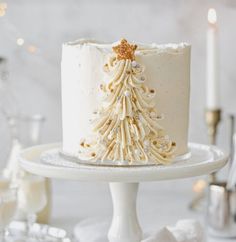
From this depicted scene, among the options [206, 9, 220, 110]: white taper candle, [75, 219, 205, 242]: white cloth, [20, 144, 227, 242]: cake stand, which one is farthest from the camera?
[206, 9, 220, 110]: white taper candle

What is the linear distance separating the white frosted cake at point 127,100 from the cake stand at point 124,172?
0.03 metres

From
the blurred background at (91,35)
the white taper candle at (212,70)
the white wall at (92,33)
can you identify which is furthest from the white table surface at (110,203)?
the white taper candle at (212,70)

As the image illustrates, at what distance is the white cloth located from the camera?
132 centimetres

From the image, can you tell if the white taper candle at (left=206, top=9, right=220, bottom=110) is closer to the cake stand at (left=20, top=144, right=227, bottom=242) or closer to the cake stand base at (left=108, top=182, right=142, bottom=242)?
the cake stand at (left=20, top=144, right=227, bottom=242)

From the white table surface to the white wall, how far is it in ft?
0.50

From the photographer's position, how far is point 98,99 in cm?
124

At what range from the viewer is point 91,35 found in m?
2.15

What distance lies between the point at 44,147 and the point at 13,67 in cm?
81

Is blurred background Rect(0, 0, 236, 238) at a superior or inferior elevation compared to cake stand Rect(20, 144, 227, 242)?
superior

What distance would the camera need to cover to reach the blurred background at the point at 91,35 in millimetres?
2072

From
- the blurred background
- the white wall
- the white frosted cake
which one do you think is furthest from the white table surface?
the white frosted cake

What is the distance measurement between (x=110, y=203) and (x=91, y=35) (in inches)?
18.7

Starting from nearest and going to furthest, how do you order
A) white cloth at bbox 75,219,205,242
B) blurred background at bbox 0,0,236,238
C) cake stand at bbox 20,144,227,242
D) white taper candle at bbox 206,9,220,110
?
cake stand at bbox 20,144,227,242, white cloth at bbox 75,219,205,242, white taper candle at bbox 206,9,220,110, blurred background at bbox 0,0,236,238

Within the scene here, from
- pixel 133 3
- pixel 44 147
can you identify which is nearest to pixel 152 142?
pixel 44 147
